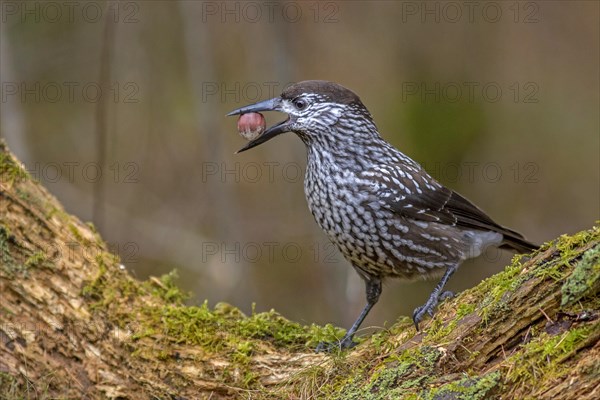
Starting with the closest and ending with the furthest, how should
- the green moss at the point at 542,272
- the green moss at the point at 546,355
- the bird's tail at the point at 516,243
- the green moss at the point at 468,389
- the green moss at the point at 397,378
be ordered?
the green moss at the point at 546,355
the green moss at the point at 468,389
the green moss at the point at 542,272
the green moss at the point at 397,378
the bird's tail at the point at 516,243

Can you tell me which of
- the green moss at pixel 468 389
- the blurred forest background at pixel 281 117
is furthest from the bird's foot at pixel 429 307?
the blurred forest background at pixel 281 117

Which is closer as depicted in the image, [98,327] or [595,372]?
[595,372]

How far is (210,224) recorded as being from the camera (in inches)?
396

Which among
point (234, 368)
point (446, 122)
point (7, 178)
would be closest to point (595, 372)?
point (234, 368)

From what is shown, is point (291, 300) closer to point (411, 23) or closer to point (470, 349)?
point (411, 23)

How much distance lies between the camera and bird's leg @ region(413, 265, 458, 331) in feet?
14.5

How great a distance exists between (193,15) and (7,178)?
3.56 meters

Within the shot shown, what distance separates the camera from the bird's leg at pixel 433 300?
441cm

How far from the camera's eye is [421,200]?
521cm

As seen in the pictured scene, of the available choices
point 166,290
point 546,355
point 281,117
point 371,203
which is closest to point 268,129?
point 371,203

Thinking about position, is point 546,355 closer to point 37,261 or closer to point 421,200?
point 421,200

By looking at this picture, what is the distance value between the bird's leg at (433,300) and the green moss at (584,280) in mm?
1027

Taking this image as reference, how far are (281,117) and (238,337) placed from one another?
513 centimetres

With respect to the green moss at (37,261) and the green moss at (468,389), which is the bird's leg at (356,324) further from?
the green moss at (37,261)
